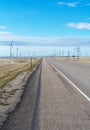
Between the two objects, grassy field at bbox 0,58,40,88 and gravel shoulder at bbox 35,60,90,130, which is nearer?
gravel shoulder at bbox 35,60,90,130

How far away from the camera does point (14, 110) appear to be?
9.85 m

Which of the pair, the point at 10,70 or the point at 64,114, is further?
the point at 10,70

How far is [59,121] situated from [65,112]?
1.29 m

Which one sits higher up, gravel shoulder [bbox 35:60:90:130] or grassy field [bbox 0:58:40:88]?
gravel shoulder [bbox 35:60:90:130]

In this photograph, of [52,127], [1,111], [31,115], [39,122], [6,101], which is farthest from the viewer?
[6,101]

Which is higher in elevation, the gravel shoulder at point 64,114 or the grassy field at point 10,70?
the gravel shoulder at point 64,114

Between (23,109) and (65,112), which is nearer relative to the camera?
(65,112)

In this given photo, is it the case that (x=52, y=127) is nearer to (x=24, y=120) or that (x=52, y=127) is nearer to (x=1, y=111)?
(x=24, y=120)

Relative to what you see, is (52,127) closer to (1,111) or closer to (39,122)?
(39,122)

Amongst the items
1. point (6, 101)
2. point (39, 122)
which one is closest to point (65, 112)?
point (39, 122)

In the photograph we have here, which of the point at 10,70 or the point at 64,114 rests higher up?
the point at 64,114

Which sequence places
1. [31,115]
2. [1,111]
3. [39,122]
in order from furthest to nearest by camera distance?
[1,111]
[31,115]
[39,122]

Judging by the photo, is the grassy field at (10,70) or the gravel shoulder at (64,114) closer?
the gravel shoulder at (64,114)

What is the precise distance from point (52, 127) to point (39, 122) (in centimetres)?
67
